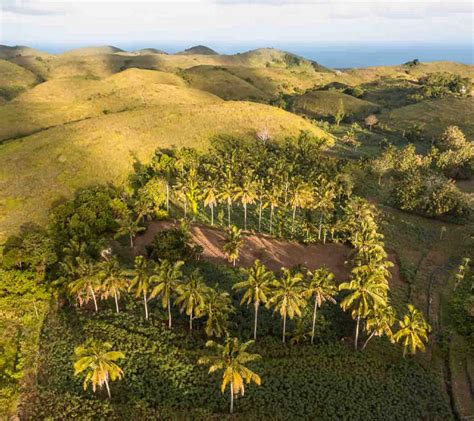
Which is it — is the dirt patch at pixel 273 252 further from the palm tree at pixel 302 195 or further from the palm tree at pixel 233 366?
the palm tree at pixel 233 366

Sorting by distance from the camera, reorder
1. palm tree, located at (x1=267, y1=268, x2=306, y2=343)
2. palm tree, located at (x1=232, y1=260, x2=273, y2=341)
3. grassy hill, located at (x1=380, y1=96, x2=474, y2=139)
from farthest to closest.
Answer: grassy hill, located at (x1=380, y1=96, x2=474, y2=139) < palm tree, located at (x1=232, y1=260, x2=273, y2=341) < palm tree, located at (x1=267, y1=268, x2=306, y2=343)

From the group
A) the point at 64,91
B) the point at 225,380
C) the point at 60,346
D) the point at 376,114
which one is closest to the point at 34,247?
the point at 60,346

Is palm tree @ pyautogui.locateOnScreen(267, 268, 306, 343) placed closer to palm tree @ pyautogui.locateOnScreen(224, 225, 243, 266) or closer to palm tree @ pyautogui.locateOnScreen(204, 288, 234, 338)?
palm tree @ pyautogui.locateOnScreen(204, 288, 234, 338)

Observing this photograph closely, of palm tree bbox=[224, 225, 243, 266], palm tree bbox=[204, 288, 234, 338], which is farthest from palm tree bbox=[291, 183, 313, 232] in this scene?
palm tree bbox=[204, 288, 234, 338]

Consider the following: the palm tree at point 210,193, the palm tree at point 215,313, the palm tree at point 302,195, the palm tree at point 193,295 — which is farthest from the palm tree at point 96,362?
the palm tree at point 302,195

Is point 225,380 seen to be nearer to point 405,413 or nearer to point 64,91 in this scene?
point 405,413

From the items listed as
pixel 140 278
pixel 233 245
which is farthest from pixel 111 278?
pixel 233 245
